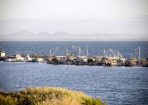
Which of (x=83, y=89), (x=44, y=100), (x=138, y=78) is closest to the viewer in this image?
(x=44, y=100)

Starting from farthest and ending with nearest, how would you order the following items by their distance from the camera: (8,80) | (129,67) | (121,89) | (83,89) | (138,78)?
(129,67) < (138,78) < (121,89) < (83,89) < (8,80)

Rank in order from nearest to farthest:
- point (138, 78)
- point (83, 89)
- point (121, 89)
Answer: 1. point (83, 89)
2. point (121, 89)
3. point (138, 78)

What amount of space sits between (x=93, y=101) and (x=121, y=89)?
1893 centimetres

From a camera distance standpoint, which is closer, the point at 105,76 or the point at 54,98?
the point at 54,98

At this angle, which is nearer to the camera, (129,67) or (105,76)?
(105,76)

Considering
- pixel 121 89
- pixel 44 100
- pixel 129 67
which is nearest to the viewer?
pixel 44 100

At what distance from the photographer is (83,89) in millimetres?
28203

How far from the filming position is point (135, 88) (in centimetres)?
3095

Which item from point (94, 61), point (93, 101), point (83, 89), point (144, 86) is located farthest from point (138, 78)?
point (93, 101)

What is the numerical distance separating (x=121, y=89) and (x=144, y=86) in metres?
2.01

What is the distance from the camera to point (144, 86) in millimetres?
31281

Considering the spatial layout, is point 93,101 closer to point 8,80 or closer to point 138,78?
point 8,80

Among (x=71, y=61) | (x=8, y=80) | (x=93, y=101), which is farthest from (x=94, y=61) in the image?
(x=93, y=101)

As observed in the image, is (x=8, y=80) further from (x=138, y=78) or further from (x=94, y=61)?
(x=94, y=61)
